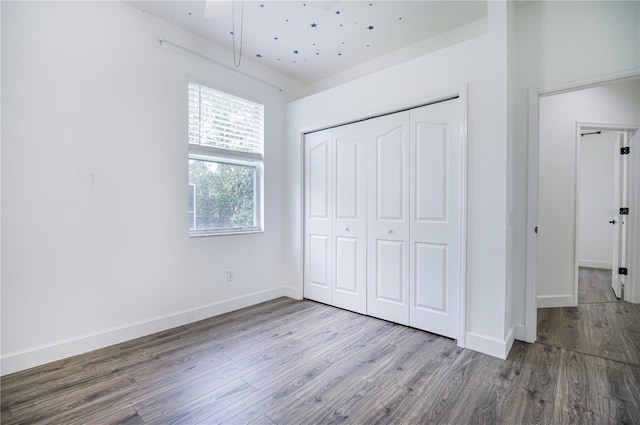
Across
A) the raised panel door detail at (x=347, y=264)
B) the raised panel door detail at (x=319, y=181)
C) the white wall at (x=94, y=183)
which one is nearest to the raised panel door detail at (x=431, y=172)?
the raised panel door detail at (x=347, y=264)

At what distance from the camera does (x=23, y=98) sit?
6.88 ft

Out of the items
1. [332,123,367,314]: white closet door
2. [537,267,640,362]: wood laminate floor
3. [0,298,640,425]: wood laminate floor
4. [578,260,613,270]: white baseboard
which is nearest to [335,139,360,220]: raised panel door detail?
[332,123,367,314]: white closet door

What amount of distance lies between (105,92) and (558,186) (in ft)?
15.6

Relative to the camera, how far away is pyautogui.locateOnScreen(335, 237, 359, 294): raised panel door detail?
3244 millimetres

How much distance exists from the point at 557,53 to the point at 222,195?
3.39 meters

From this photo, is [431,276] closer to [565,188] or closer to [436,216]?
[436,216]

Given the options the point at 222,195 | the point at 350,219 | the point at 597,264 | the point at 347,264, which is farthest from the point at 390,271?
the point at 597,264

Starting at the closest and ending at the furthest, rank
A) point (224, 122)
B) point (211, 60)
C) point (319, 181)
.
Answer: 1. point (211, 60)
2. point (224, 122)
3. point (319, 181)

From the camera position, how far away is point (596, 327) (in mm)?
2803

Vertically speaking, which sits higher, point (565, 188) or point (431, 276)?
point (565, 188)

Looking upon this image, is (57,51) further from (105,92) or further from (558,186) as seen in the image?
(558,186)

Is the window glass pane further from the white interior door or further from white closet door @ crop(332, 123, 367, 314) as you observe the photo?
the white interior door

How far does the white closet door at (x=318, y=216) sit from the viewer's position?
3.48 meters

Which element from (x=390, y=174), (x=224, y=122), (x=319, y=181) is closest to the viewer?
(x=390, y=174)
